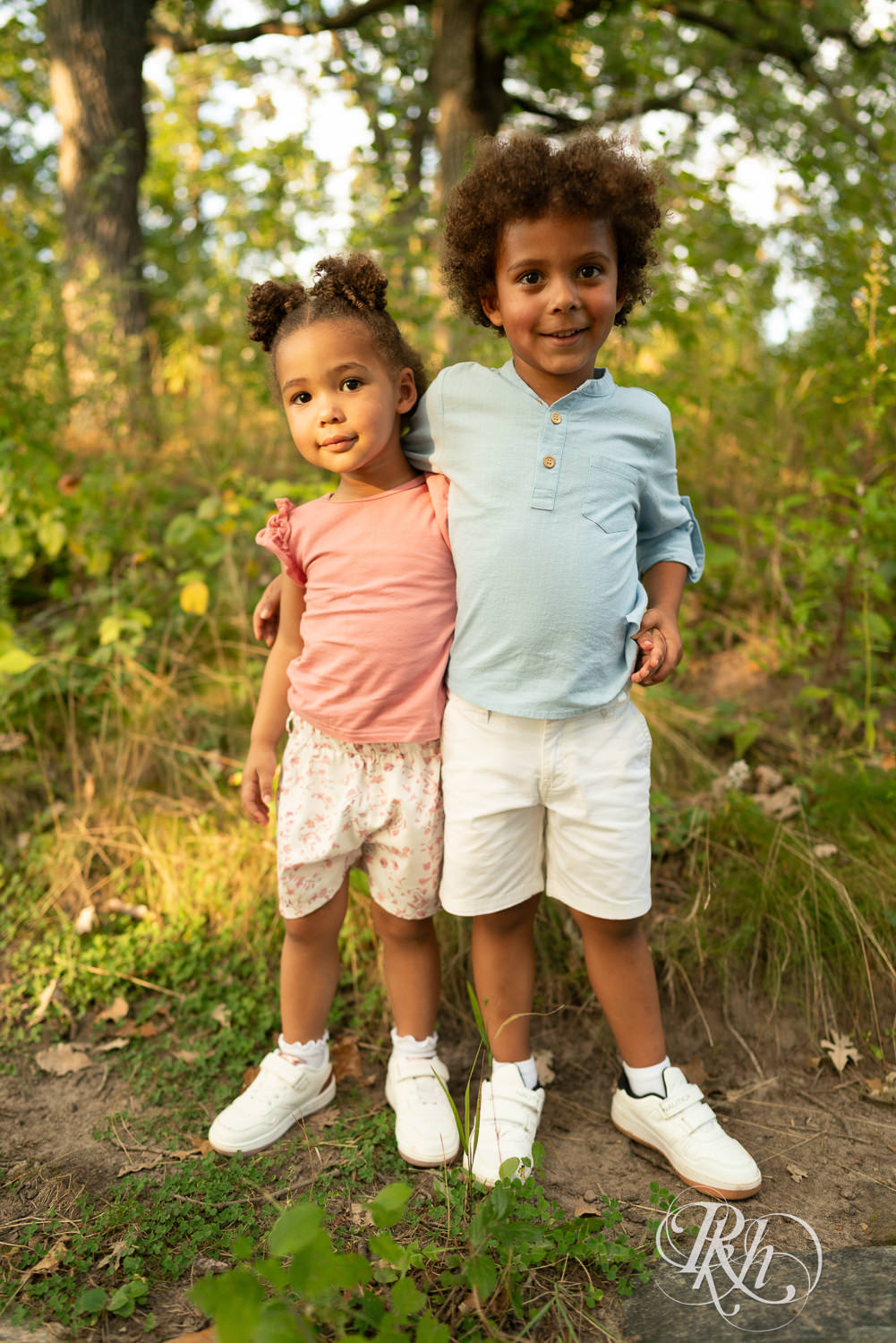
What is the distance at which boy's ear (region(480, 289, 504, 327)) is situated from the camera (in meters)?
1.94

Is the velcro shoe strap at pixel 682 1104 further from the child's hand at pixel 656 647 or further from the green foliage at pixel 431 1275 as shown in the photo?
the child's hand at pixel 656 647

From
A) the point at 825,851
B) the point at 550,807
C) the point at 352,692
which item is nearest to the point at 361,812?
the point at 352,692

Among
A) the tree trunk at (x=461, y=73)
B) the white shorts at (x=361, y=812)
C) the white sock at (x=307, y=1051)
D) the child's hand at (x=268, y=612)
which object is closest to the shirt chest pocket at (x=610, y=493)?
the white shorts at (x=361, y=812)

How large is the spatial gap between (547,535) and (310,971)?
1.17 metres


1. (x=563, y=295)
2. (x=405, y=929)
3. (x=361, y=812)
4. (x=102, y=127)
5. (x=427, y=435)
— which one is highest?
(x=102, y=127)

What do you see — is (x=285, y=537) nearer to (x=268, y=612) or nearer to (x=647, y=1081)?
(x=268, y=612)

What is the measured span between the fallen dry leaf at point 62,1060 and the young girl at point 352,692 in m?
0.51

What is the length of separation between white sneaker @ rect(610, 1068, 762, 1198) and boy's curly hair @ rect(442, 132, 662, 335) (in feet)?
5.74

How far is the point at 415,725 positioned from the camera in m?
1.97

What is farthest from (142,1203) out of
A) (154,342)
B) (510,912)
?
(154,342)

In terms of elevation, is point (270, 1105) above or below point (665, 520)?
below

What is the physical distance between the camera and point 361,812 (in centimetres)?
204

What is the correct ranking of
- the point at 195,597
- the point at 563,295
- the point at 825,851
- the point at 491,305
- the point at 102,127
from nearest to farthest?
the point at 563,295 → the point at 491,305 → the point at 825,851 → the point at 195,597 → the point at 102,127

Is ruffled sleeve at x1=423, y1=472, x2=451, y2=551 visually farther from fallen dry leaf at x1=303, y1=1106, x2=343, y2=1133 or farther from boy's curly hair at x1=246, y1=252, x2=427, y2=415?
fallen dry leaf at x1=303, y1=1106, x2=343, y2=1133
